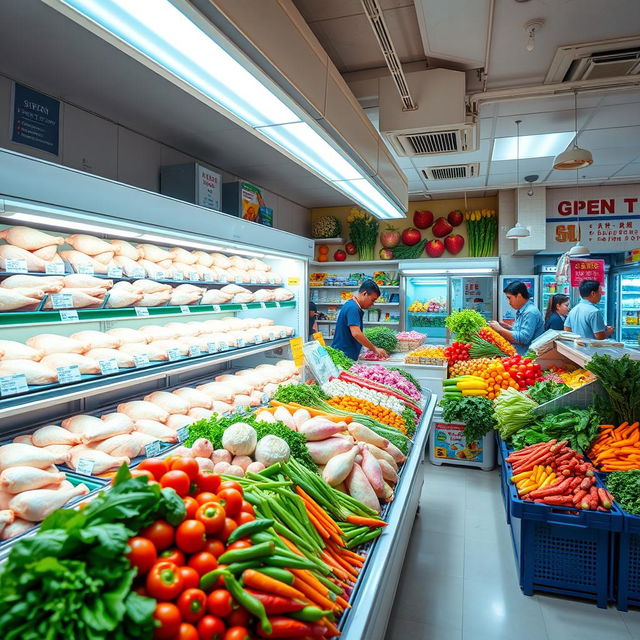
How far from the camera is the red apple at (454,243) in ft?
29.7

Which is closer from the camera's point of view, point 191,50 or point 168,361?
point 191,50

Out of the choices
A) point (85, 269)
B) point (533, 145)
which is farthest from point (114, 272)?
point (533, 145)

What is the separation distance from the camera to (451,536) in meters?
3.82

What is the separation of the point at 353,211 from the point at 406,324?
2599 millimetres

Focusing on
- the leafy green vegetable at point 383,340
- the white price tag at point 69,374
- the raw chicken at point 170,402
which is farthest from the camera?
the leafy green vegetable at point 383,340

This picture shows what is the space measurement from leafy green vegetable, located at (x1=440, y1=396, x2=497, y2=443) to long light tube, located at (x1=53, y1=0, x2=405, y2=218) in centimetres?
278

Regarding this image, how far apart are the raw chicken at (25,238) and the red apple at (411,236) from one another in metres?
7.53

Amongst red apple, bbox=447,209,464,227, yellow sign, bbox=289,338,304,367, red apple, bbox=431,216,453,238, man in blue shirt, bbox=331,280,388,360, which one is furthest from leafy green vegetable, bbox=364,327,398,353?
red apple, bbox=447,209,464,227

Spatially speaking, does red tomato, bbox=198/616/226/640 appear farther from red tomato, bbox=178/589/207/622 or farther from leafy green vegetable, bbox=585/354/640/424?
leafy green vegetable, bbox=585/354/640/424

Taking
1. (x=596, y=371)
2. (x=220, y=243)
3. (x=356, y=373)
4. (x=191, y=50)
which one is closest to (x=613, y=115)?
(x=596, y=371)

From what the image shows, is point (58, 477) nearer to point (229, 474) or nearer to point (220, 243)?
point (229, 474)

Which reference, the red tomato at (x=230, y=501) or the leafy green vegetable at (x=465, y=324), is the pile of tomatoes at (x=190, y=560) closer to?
the red tomato at (x=230, y=501)

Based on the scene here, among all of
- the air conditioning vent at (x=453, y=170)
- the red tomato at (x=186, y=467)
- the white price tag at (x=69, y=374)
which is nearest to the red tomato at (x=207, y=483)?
the red tomato at (x=186, y=467)

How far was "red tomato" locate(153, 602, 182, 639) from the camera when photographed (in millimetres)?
1038
